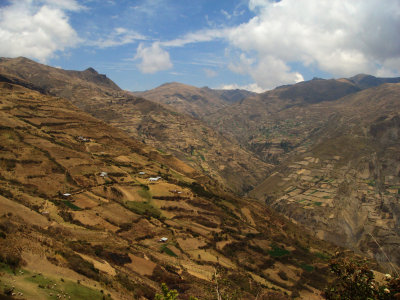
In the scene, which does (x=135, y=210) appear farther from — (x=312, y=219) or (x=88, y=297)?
(x=312, y=219)

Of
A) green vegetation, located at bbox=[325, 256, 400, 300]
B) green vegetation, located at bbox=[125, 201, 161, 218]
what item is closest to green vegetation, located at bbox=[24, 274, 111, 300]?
green vegetation, located at bbox=[325, 256, 400, 300]

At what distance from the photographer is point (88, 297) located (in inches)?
1252

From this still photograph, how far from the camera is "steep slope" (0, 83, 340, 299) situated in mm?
37094

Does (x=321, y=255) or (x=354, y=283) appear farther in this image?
(x=321, y=255)

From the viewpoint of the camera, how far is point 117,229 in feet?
243

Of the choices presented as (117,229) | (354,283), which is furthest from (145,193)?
(354,283)

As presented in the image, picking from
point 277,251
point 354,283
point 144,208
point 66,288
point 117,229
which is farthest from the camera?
point 277,251

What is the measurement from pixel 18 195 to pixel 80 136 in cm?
6694

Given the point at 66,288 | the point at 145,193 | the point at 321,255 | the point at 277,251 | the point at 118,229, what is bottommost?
the point at 321,255

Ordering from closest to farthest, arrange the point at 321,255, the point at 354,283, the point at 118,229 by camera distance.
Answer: the point at 354,283, the point at 118,229, the point at 321,255

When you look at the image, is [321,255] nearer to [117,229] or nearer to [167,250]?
[167,250]

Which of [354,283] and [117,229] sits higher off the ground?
[354,283]

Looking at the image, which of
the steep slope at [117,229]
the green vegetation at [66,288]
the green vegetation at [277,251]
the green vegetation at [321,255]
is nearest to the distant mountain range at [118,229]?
the green vegetation at [66,288]

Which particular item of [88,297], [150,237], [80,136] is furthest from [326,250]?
[80,136]
